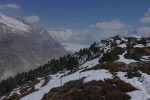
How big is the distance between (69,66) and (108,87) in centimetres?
10003

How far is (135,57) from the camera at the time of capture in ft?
352

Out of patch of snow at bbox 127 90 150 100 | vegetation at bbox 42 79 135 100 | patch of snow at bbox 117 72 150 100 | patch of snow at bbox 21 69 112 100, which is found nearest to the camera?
patch of snow at bbox 127 90 150 100

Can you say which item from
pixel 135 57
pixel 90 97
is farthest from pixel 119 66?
pixel 90 97

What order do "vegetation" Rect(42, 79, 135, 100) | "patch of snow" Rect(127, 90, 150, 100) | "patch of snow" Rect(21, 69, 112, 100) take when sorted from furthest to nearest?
"patch of snow" Rect(21, 69, 112, 100) → "vegetation" Rect(42, 79, 135, 100) → "patch of snow" Rect(127, 90, 150, 100)

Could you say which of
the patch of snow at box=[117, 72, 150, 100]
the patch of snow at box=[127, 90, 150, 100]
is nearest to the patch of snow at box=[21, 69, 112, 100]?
the patch of snow at box=[117, 72, 150, 100]

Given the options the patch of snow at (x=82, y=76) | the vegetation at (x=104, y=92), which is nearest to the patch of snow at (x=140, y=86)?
the vegetation at (x=104, y=92)

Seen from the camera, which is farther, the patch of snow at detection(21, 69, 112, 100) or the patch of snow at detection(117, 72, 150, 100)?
the patch of snow at detection(21, 69, 112, 100)

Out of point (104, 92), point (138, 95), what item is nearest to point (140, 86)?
point (138, 95)

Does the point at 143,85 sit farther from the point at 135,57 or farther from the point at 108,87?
the point at 135,57

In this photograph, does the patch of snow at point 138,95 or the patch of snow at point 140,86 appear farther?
the patch of snow at point 140,86

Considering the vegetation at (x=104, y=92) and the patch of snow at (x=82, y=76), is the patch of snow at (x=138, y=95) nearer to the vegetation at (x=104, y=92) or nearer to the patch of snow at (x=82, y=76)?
the vegetation at (x=104, y=92)

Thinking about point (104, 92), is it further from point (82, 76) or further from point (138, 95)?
point (82, 76)

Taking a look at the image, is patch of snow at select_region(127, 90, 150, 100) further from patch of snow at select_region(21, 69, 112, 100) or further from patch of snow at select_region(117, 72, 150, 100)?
patch of snow at select_region(21, 69, 112, 100)

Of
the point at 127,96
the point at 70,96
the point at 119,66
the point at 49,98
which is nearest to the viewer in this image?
the point at 127,96
